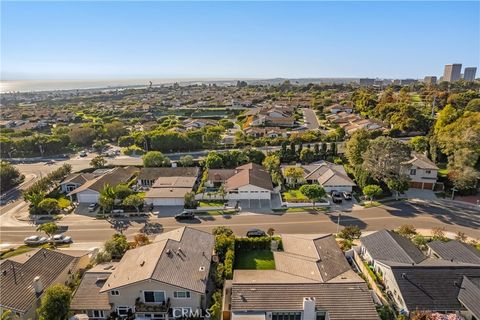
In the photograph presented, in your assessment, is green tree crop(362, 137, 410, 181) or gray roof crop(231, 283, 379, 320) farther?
green tree crop(362, 137, 410, 181)

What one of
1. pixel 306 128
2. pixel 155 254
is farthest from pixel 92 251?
pixel 306 128

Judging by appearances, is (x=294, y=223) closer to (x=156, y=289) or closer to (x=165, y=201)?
(x=165, y=201)

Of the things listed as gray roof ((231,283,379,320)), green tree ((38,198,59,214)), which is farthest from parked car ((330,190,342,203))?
green tree ((38,198,59,214))

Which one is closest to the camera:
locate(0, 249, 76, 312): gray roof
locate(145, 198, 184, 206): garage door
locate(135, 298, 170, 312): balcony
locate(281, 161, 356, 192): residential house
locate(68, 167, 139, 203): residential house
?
locate(0, 249, 76, 312): gray roof

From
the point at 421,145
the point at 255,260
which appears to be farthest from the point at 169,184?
the point at 421,145

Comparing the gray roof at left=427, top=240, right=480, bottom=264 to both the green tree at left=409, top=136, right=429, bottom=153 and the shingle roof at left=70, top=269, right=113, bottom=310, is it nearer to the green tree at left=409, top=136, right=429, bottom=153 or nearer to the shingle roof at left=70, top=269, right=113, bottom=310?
the shingle roof at left=70, top=269, right=113, bottom=310

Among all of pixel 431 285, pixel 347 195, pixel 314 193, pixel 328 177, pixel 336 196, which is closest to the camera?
pixel 431 285
